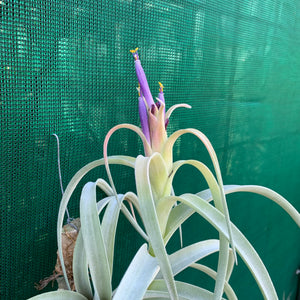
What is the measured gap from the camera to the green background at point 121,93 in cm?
69

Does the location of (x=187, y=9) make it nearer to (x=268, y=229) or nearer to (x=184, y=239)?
(x=184, y=239)

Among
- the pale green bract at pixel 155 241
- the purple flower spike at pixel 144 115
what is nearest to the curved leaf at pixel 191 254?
the pale green bract at pixel 155 241

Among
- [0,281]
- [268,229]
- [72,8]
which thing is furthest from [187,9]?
[268,229]

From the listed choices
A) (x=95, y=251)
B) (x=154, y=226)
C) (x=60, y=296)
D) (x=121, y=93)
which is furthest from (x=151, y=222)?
(x=121, y=93)

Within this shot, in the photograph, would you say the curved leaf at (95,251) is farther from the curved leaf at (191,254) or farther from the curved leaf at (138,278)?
the curved leaf at (191,254)

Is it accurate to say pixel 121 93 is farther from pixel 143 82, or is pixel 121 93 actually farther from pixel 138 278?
pixel 138 278

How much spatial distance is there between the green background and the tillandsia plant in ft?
0.70

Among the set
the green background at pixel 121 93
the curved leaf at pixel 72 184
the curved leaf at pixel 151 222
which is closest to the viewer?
the curved leaf at pixel 151 222

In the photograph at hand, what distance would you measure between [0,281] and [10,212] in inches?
6.6

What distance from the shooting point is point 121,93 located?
88 cm

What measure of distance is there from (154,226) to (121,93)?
0.52 meters

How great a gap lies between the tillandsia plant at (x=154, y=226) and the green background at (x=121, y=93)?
0.70ft

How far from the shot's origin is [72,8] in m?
0.73

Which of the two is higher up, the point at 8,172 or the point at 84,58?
the point at 84,58
